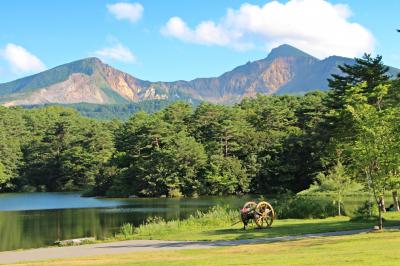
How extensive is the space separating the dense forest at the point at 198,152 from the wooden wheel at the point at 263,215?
68.4ft

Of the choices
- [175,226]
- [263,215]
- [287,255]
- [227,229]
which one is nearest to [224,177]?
[175,226]

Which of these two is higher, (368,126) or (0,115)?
(0,115)

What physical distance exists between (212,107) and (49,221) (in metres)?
47.8

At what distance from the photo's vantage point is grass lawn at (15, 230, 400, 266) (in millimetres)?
12141

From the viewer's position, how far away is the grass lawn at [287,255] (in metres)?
12.1

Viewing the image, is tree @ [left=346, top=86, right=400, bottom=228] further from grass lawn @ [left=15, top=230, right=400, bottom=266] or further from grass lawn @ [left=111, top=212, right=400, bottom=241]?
grass lawn @ [left=15, top=230, right=400, bottom=266]

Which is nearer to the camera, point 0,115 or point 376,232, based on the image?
point 376,232

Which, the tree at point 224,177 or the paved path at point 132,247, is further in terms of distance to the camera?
the tree at point 224,177

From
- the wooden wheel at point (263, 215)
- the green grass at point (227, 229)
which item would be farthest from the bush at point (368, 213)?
the wooden wheel at point (263, 215)

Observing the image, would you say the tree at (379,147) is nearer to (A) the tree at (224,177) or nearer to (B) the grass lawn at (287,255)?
(B) the grass lawn at (287,255)

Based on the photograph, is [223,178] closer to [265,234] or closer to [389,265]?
[265,234]

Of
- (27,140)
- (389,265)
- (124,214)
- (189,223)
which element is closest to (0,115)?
(27,140)

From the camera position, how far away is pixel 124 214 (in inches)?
1725

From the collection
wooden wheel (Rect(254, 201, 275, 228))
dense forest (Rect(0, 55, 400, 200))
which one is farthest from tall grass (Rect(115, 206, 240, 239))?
dense forest (Rect(0, 55, 400, 200))
